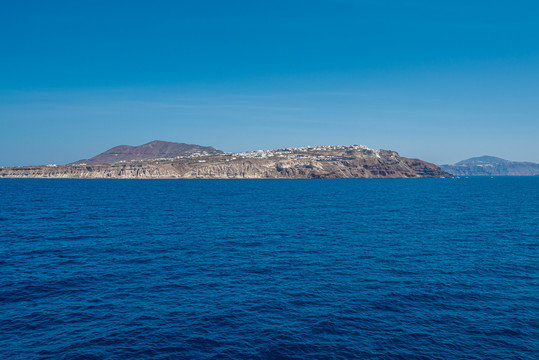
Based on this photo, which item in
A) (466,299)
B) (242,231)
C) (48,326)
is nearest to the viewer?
(48,326)

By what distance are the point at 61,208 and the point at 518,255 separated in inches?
4379

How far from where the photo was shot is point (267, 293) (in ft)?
118

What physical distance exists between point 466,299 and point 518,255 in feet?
78.3

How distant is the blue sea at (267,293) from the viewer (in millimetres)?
25891

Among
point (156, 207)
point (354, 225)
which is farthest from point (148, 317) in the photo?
point (156, 207)

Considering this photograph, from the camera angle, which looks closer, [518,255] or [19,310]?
[19,310]

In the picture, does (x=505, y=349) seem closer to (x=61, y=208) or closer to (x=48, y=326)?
(x=48, y=326)

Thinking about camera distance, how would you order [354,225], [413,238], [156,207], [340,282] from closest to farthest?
[340,282] < [413,238] < [354,225] < [156,207]

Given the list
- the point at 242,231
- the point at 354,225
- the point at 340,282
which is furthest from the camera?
the point at 354,225

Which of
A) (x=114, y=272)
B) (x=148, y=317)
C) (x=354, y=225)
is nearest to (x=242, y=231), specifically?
(x=354, y=225)

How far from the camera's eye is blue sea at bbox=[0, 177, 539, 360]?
25.9 metres

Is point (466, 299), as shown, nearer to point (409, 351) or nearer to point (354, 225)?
point (409, 351)

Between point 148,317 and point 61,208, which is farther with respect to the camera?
point 61,208

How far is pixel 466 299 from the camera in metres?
34.6
